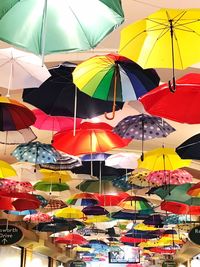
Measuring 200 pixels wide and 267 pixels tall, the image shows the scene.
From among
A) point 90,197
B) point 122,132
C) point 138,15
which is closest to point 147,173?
point 90,197

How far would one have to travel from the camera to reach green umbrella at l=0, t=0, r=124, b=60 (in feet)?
8.23

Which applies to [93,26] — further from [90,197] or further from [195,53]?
[90,197]

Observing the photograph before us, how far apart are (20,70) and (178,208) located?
526 centimetres

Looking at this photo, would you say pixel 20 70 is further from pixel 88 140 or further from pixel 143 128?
pixel 143 128

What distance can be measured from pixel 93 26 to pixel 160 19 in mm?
784

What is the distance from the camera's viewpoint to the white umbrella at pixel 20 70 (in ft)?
13.4

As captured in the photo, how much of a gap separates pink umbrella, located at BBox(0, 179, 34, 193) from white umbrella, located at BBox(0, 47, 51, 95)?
3538 millimetres

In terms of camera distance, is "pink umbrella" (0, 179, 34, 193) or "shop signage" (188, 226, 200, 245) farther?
"shop signage" (188, 226, 200, 245)

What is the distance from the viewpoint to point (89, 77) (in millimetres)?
3850

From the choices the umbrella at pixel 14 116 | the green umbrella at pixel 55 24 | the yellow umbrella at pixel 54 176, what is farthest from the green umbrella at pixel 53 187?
the green umbrella at pixel 55 24

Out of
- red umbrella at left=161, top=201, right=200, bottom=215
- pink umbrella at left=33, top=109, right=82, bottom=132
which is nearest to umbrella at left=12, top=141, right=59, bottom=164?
pink umbrella at left=33, top=109, right=82, bottom=132

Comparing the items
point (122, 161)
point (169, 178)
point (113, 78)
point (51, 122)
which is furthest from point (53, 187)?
point (113, 78)

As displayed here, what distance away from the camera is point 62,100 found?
4.51m

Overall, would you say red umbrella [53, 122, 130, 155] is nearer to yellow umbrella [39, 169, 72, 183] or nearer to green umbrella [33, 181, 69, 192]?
yellow umbrella [39, 169, 72, 183]
